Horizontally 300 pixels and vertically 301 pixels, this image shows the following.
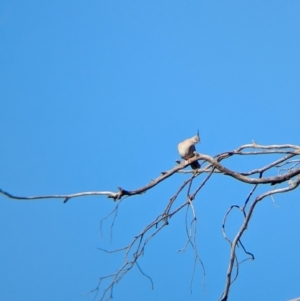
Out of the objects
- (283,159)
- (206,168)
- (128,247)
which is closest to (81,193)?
(128,247)

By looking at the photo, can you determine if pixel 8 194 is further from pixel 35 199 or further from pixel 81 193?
pixel 81 193

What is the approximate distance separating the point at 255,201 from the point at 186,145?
1.36m

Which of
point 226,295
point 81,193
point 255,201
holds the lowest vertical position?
point 226,295

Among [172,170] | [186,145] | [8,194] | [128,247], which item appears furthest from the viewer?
[186,145]

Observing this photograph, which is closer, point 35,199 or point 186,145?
point 35,199

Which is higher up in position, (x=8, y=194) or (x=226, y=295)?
(x=8, y=194)

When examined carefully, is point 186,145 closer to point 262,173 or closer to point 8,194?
point 262,173

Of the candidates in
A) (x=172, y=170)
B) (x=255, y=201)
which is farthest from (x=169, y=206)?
(x=255, y=201)

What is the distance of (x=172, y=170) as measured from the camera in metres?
2.18

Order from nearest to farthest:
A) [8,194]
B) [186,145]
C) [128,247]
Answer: [8,194], [128,247], [186,145]

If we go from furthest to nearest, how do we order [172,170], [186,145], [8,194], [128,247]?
1. [186,145]
2. [128,247]
3. [172,170]
4. [8,194]

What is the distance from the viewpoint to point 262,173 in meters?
2.39

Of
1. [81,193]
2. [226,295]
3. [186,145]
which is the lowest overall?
[226,295]

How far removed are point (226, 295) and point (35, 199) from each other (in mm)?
693
